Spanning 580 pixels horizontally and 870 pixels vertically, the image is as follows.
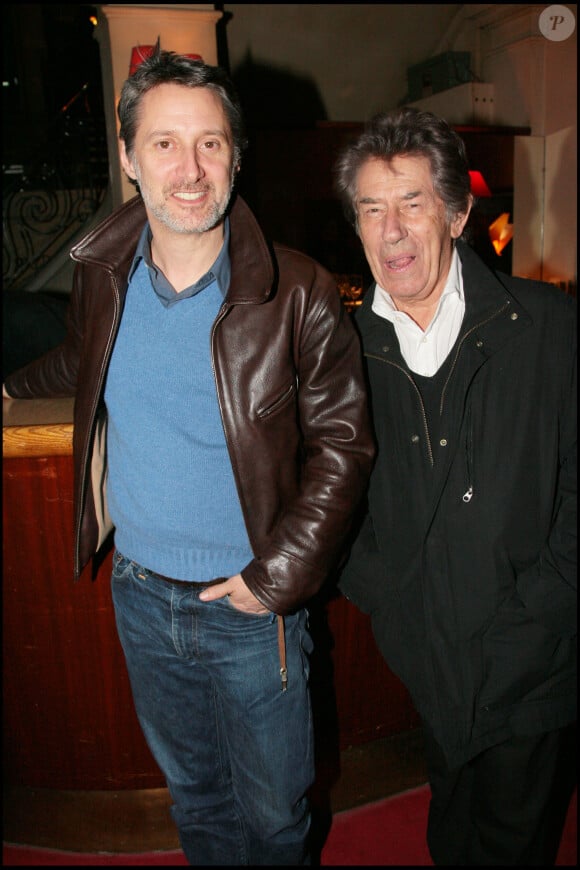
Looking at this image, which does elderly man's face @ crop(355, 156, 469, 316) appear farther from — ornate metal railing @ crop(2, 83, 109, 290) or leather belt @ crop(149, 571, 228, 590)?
ornate metal railing @ crop(2, 83, 109, 290)

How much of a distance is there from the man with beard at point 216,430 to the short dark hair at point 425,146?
0.27 m

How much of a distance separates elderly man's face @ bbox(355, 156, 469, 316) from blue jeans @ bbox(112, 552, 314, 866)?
2.40ft

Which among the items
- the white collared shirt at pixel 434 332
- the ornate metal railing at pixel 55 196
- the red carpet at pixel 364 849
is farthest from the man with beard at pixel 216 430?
the ornate metal railing at pixel 55 196

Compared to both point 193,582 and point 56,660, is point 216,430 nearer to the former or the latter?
point 193,582

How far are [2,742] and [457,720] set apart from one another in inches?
52.3

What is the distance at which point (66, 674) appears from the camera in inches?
74.5

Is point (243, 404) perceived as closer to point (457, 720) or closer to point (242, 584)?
point (242, 584)

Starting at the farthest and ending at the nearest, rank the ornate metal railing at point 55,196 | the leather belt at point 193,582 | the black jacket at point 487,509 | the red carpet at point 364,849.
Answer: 1. the ornate metal railing at point 55,196
2. the red carpet at point 364,849
3. the leather belt at point 193,582
4. the black jacket at point 487,509

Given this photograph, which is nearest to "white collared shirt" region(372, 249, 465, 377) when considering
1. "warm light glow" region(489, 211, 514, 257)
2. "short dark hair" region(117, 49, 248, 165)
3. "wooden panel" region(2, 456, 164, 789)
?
"short dark hair" region(117, 49, 248, 165)

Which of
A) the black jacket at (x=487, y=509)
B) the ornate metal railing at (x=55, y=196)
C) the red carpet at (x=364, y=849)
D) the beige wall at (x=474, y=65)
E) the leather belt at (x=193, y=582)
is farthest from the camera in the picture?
the ornate metal railing at (x=55, y=196)

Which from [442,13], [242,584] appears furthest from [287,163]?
[242,584]

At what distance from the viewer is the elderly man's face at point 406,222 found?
1.37m

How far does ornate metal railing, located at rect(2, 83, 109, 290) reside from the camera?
7.00m

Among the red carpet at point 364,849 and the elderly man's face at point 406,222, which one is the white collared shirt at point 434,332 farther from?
the red carpet at point 364,849
